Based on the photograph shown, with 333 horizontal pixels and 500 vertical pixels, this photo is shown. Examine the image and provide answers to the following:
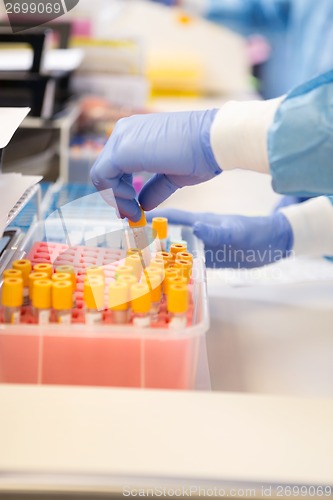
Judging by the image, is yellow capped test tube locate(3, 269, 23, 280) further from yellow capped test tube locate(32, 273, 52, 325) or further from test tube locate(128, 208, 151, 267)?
test tube locate(128, 208, 151, 267)

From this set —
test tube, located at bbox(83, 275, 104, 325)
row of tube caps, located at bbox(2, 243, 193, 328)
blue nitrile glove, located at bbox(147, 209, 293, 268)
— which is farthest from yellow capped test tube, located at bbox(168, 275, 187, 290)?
blue nitrile glove, located at bbox(147, 209, 293, 268)

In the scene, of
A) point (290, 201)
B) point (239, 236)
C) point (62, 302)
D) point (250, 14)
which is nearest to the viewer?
point (62, 302)

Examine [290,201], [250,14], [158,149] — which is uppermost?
[158,149]

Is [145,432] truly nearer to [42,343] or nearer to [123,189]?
[42,343]

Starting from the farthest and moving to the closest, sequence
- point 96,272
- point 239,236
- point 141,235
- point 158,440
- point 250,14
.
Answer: point 250,14 < point 239,236 < point 141,235 < point 96,272 < point 158,440

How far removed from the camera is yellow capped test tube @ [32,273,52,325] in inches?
34.0

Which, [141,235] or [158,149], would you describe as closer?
[158,149]

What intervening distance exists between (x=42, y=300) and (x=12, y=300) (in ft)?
0.13

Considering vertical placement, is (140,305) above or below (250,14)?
above

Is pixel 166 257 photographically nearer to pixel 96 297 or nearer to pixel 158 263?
pixel 158 263

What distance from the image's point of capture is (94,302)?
87 cm

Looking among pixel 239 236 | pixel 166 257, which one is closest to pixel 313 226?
pixel 239 236

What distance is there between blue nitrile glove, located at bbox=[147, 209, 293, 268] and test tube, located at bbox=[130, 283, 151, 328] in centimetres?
52

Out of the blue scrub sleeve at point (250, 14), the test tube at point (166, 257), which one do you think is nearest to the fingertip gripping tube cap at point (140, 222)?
the test tube at point (166, 257)
